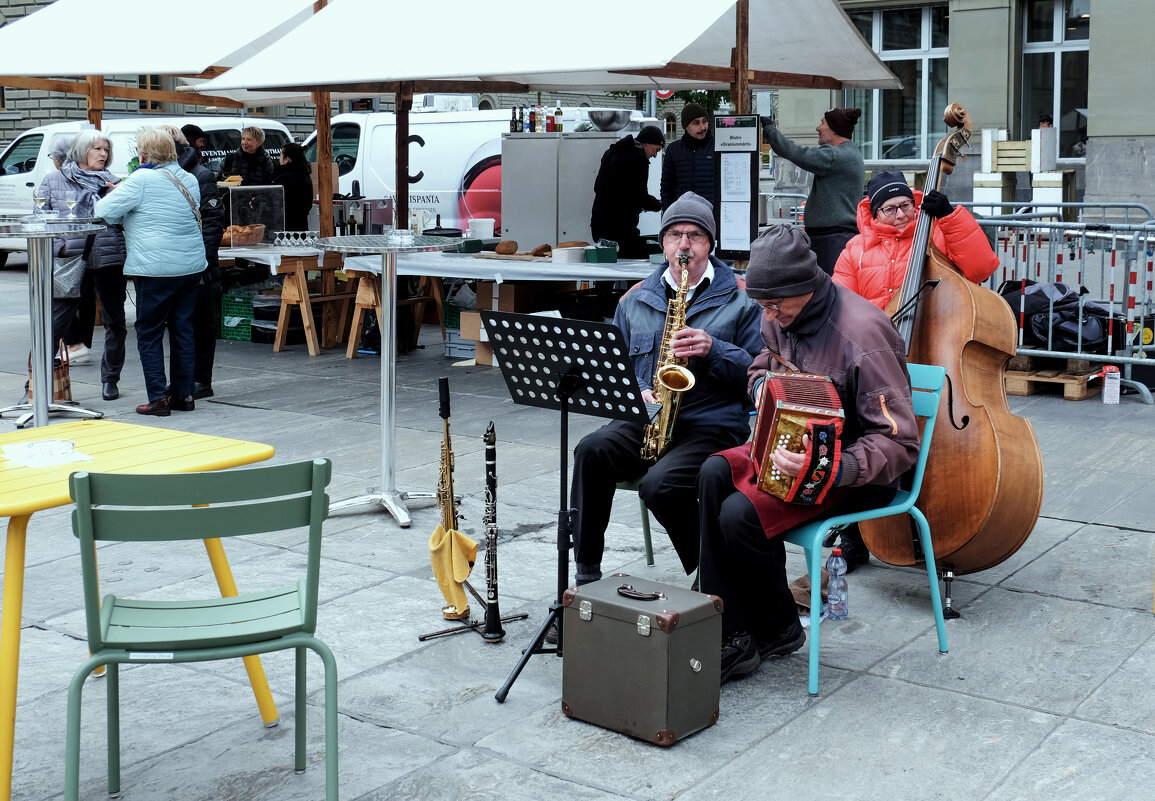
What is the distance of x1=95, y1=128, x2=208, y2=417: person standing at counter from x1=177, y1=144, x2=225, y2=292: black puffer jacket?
49 centimetres

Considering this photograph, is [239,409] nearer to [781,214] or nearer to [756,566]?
[756,566]

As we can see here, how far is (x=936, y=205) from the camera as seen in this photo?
4.93 m

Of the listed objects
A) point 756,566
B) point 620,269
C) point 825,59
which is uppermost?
point 825,59

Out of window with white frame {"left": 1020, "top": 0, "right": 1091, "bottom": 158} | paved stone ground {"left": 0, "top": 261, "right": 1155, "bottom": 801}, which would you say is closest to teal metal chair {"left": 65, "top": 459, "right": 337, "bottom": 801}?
paved stone ground {"left": 0, "top": 261, "right": 1155, "bottom": 801}

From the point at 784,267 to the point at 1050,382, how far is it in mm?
5413

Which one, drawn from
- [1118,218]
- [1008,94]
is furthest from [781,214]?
[1008,94]

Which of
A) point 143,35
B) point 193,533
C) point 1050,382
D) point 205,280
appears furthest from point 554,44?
point 193,533

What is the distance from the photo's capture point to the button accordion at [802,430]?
3.88 metres

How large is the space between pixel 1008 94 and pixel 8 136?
60.2 feet

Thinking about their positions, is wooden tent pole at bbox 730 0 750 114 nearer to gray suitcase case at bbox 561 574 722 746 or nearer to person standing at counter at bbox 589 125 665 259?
person standing at counter at bbox 589 125 665 259

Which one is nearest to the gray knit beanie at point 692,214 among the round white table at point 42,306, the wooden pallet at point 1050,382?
the round white table at point 42,306

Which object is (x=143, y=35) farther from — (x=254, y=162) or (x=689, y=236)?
(x=689, y=236)

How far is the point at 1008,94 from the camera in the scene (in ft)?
75.6

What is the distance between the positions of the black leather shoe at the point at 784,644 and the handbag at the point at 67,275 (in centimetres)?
617
